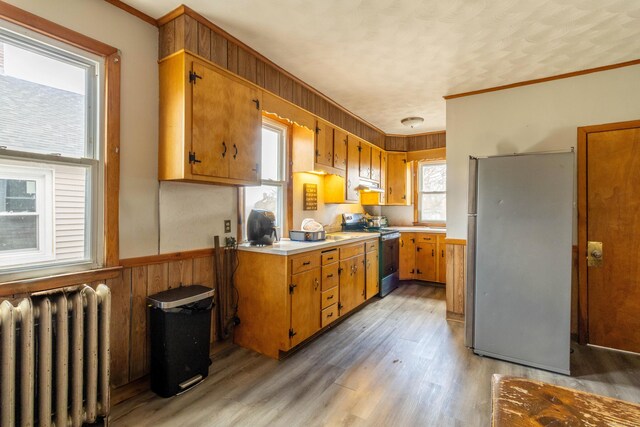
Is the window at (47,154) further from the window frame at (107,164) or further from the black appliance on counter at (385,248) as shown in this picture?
the black appliance on counter at (385,248)

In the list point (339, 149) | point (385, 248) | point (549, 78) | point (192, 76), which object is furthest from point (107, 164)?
point (549, 78)

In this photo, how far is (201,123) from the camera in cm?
220

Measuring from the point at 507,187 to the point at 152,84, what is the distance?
2928 mm

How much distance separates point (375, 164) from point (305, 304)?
3.02 meters

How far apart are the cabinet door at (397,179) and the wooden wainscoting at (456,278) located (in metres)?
2.00

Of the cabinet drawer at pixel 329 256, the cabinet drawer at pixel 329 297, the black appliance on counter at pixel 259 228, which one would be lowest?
the cabinet drawer at pixel 329 297

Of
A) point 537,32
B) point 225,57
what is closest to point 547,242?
point 537,32

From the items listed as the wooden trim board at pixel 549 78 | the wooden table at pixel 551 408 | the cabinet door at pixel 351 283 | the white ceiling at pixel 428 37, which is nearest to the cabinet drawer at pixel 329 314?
the cabinet door at pixel 351 283

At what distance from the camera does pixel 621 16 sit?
6.95 feet

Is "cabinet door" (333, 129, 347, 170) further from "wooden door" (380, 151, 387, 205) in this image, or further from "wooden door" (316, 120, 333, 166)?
"wooden door" (380, 151, 387, 205)

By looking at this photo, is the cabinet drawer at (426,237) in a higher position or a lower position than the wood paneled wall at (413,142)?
lower

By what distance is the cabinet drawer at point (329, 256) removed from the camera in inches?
119

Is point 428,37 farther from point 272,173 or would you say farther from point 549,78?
point 272,173

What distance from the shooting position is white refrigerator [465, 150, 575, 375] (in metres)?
2.41
